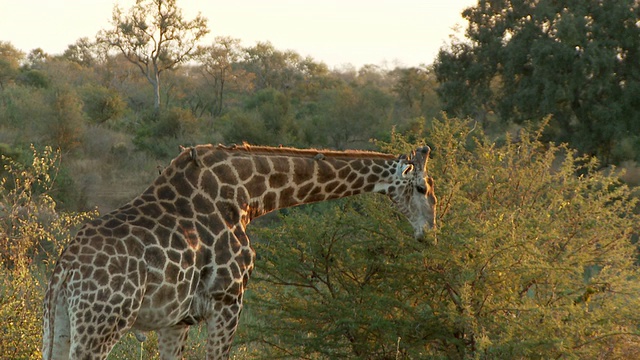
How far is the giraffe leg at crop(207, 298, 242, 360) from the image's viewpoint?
627 cm

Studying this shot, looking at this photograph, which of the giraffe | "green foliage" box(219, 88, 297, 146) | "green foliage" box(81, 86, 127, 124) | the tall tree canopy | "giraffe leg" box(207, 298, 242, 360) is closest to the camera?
the giraffe

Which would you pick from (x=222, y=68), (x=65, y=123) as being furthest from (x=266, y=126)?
(x=222, y=68)

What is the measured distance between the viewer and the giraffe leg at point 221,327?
627 centimetres

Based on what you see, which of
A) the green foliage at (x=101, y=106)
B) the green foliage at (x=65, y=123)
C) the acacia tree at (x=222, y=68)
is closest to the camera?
the green foliage at (x=65, y=123)

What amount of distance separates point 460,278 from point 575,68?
60.7 ft

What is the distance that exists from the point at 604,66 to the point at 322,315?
60.7ft

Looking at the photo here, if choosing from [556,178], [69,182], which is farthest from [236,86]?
[556,178]

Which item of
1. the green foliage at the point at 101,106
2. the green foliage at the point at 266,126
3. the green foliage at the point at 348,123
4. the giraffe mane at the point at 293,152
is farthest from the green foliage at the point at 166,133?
the giraffe mane at the point at 293,152

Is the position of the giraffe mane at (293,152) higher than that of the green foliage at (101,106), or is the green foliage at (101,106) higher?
the giraffe mane at (293,152)

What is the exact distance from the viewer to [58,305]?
567cm

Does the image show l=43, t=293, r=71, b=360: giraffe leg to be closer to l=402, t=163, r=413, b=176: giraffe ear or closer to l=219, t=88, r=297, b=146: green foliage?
l=402, t=163, r=413, b=176: giraffe ear

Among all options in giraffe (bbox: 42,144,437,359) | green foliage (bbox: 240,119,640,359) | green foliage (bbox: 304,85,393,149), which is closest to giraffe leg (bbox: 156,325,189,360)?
giraffe (bbox: 42,144,437,359)

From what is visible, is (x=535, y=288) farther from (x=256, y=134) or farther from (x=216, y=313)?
(x=256, y=134)

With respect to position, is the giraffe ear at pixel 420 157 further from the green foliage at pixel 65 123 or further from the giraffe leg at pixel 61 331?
the green foliage at pixel 65 123
